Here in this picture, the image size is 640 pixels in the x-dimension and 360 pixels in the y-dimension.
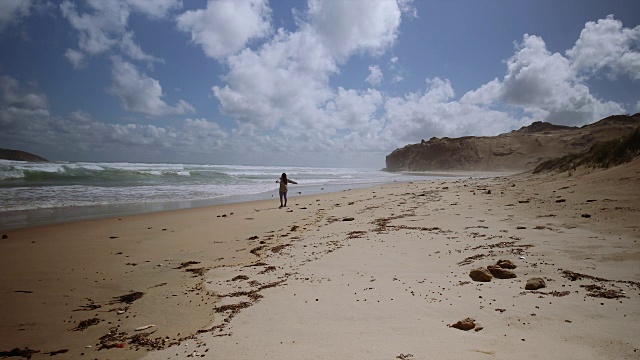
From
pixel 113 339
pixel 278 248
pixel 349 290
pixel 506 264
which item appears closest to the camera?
pixel 113 339

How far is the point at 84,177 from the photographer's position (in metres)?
30.5

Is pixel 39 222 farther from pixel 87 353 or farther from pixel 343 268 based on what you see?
pixel 343 268

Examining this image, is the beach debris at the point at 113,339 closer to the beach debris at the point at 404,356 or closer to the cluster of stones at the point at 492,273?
the beach debris at the point at 404,356

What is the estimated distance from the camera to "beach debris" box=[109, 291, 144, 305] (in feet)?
15.9

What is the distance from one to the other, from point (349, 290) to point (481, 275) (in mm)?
1793

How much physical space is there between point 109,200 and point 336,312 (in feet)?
60.3

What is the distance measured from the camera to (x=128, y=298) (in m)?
4.95

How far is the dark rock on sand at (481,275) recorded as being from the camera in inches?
167

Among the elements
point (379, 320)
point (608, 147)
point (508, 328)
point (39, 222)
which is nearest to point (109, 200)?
point (39, 222)

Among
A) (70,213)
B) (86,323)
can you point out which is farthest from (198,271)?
(70,213)

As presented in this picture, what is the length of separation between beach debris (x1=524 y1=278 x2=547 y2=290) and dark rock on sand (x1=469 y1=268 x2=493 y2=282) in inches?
17.4

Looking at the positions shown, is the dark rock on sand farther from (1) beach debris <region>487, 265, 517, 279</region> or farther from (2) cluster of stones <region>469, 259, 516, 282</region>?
(1) beach debris <region>487, 265, 517, 279</region>

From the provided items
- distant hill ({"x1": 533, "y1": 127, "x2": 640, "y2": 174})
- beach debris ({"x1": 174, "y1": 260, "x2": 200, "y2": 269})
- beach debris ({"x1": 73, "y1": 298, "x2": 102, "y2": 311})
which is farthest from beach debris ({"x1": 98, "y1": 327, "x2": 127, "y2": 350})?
distant hill ({"x1": 533, "y1": 127, "x2": 640, "y2": 174})

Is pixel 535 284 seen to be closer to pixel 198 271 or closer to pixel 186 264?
pixel 198 271
